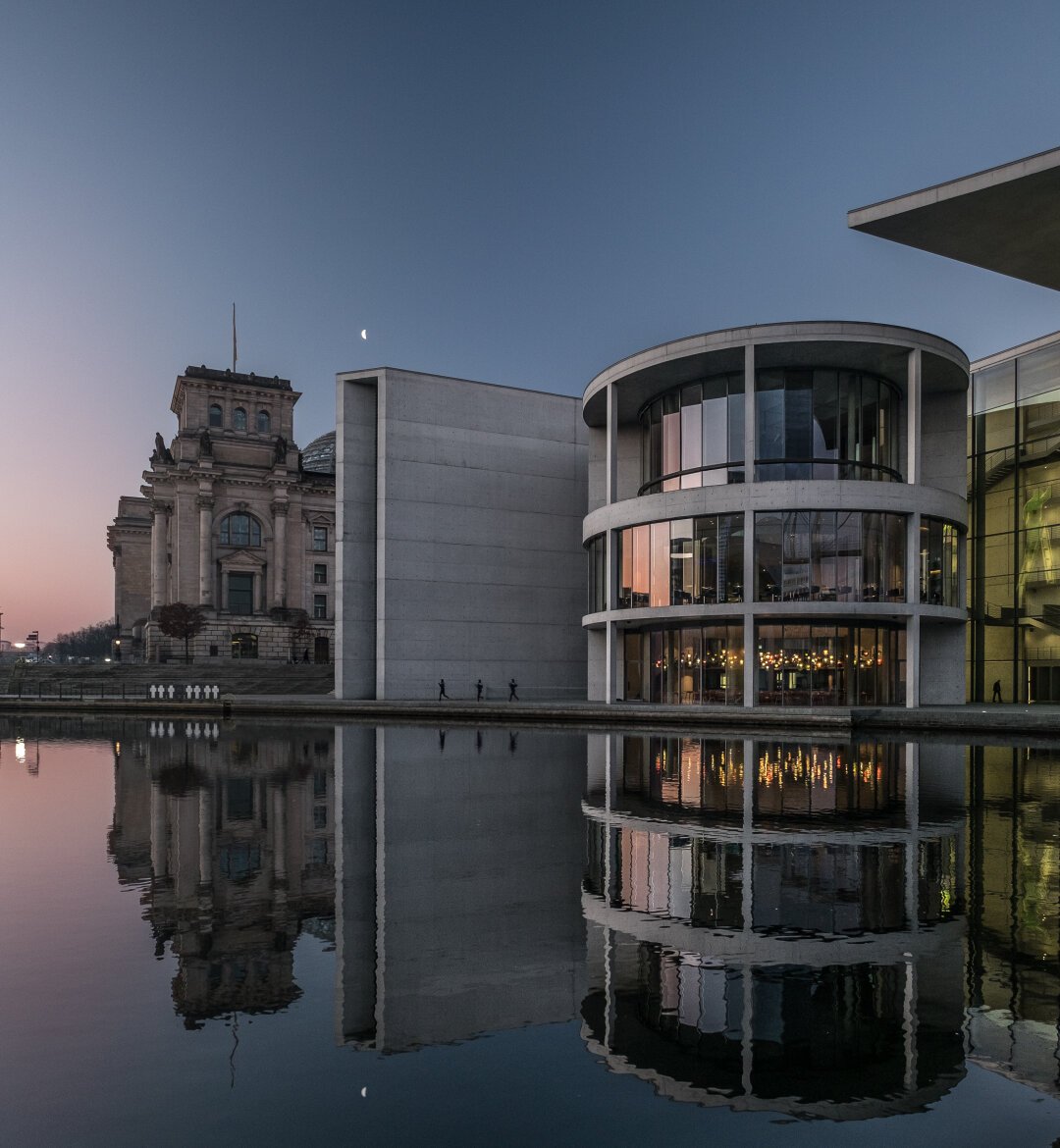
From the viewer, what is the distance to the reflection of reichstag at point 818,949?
492 cm

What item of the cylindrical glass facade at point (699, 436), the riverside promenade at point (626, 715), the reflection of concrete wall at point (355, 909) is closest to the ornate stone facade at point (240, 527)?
the riverside promenade at point (626, 715)

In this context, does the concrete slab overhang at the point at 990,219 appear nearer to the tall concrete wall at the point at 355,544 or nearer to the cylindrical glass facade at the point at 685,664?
the cylindrical glass facade at the point at 685,664

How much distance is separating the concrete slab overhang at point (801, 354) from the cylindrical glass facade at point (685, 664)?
39.2ft

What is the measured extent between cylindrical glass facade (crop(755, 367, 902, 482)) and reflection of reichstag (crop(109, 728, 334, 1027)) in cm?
2720

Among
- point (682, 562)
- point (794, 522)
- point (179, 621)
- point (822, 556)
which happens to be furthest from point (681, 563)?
point (179, 621)

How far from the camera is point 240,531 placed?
8869 centimetres

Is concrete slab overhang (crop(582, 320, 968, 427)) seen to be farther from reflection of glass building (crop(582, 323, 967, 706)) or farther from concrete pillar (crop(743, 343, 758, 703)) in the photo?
concrete pillar (crop(743, 343, 758, 703))

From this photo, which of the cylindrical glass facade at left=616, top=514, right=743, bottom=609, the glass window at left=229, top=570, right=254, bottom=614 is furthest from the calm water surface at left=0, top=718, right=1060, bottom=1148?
the glass window at left=229, top=570, right=254, bottom=614

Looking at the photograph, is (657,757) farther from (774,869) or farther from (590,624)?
(590,624)

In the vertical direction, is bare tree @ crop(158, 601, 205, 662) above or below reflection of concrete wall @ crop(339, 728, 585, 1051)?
above

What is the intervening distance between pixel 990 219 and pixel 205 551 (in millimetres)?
75197

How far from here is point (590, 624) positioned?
46312 millimetres

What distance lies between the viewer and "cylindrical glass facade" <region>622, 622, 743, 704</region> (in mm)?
40625

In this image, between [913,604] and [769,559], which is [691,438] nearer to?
[769,559]
